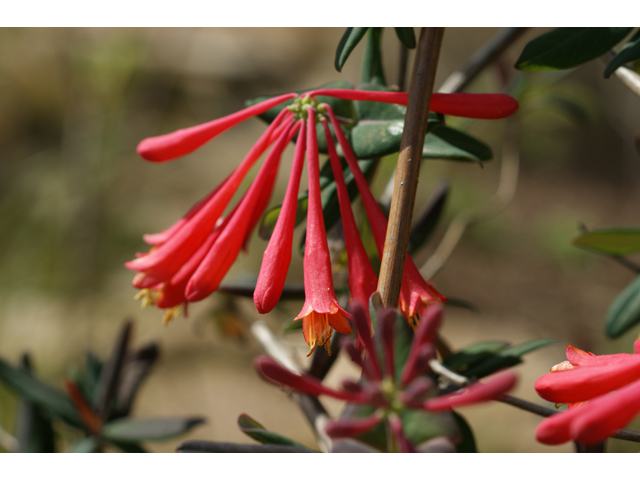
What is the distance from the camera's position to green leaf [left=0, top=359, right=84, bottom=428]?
27.4 inches

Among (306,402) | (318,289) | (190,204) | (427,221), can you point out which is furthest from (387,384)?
(190,204)

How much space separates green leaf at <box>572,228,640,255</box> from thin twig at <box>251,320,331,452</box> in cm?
40

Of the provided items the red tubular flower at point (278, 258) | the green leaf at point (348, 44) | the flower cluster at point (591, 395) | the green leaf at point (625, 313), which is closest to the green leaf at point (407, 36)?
the green leaf at point (348, 44)

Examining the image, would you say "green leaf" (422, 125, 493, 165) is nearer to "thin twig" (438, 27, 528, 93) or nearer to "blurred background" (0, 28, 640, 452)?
"thin twig" (438, 27, 528, 93)

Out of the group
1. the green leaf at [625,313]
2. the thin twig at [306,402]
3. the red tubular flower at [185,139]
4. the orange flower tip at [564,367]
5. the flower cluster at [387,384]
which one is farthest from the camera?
the green leaf at [625,313]

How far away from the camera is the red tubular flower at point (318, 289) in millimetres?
369

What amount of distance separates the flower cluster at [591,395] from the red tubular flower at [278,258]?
190mm

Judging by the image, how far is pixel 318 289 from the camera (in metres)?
0.37

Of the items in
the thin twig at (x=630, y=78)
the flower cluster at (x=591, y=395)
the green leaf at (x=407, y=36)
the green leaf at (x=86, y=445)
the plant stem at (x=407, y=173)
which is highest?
the green leaf at (x=407, y=36)

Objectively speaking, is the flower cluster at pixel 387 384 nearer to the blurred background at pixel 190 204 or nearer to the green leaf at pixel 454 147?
the green leaf at pixel 454 147

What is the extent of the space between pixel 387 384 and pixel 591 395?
15 cm

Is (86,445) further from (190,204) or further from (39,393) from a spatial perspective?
(190,204)

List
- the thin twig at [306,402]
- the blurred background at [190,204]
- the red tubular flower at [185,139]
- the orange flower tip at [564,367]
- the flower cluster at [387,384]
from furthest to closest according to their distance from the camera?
the blurred background at [190,204] < the thin twig at [306,402] < the red tubular flower at [185,139] < the orange flower tip at [564,367] < the flower cluster at [387,384]

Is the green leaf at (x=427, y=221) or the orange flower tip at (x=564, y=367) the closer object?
the orange flower tip at (x=564, y=367)
